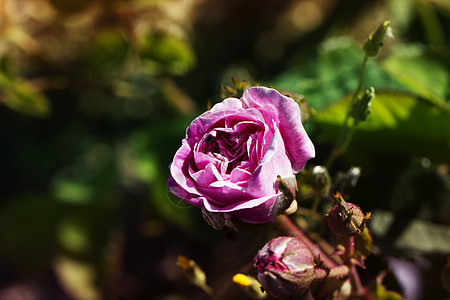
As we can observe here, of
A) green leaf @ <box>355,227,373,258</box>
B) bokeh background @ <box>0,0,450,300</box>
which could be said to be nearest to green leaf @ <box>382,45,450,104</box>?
bokeh background @ <box>0,0,450,300</box>

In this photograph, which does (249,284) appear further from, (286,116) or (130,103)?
(130,103)

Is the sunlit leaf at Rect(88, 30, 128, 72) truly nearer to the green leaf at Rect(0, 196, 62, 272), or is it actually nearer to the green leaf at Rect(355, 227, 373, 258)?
the green leaf at Rect(0, 196, 62, 272)

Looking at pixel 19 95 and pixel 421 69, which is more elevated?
pixel 421 69

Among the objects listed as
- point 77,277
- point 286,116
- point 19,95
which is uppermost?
point 286,116

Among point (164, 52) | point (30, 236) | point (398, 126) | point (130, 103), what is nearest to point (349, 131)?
point (398, 126)

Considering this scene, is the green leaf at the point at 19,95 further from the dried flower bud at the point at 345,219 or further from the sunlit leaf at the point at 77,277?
Answer: the dried flower bud at the point at 345,219

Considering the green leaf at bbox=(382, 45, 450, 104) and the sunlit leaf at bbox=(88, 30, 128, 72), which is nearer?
the green leaf at bbox=(382, 45, 450, 104)

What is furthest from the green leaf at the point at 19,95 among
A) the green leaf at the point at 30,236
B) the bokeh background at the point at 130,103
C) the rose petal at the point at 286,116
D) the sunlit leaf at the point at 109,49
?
the rose petal at the point at 286,116
